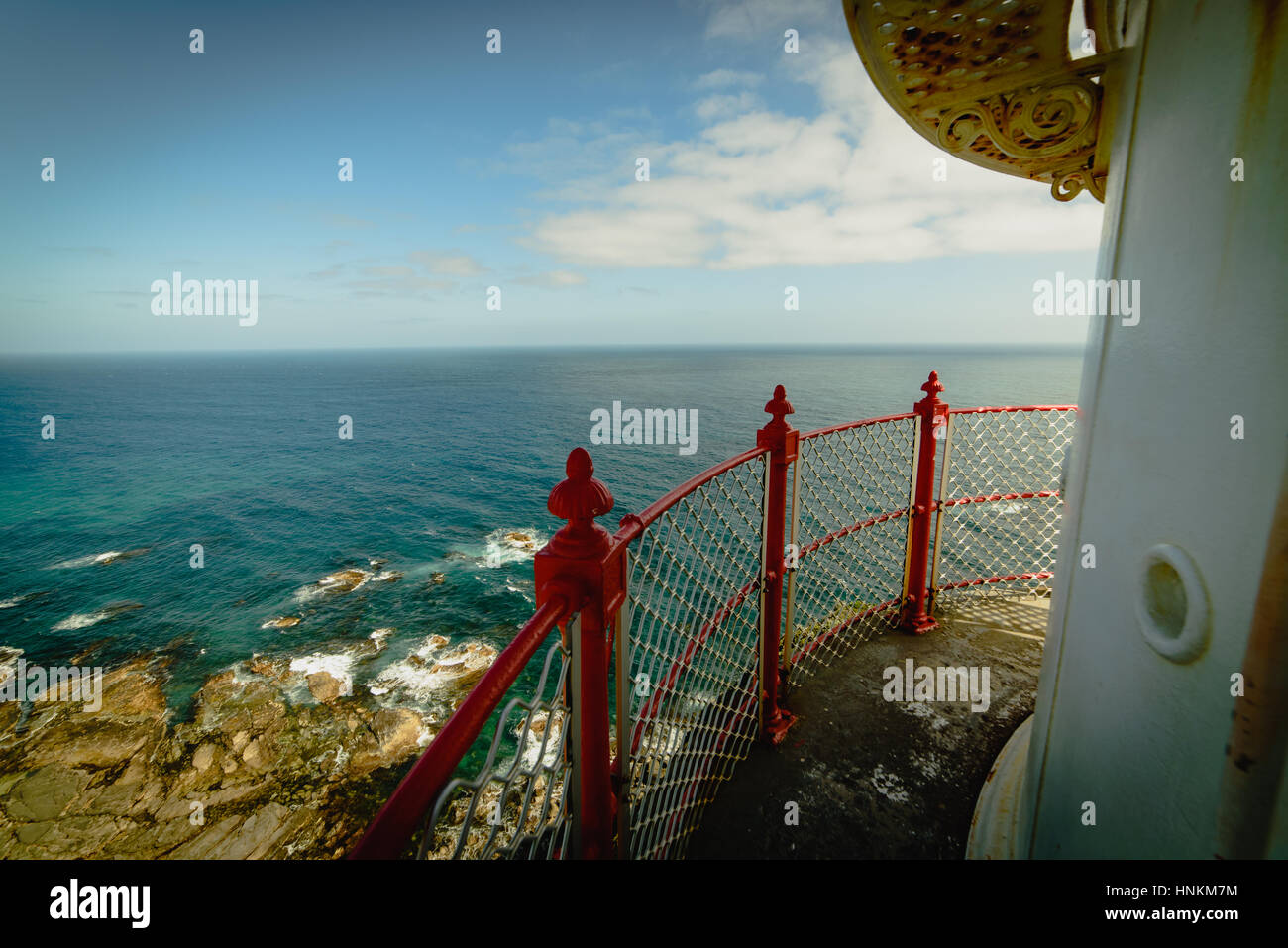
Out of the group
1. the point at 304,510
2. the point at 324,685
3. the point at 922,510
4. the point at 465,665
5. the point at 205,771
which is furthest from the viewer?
the point at 304,510

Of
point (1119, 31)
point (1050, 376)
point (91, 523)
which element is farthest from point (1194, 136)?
point (1050, 376)

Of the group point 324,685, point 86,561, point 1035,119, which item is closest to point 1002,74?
point 1035,119

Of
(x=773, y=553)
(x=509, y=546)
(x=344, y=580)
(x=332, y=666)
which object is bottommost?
(x=332, y=666)

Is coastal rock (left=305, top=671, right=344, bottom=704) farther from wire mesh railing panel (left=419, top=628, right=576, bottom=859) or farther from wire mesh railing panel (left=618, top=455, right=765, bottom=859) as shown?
wire mesh railing panel (left=419, top=628, right=576, bottom=859)

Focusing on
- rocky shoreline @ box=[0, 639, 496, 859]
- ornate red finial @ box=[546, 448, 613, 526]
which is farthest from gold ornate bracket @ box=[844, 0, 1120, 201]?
rocky shoreline @ box=[0, 639, 496, 859]

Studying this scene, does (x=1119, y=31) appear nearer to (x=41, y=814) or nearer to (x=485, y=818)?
(x=485, y=818)

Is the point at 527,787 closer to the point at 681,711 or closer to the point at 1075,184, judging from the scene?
the point at 681,711
